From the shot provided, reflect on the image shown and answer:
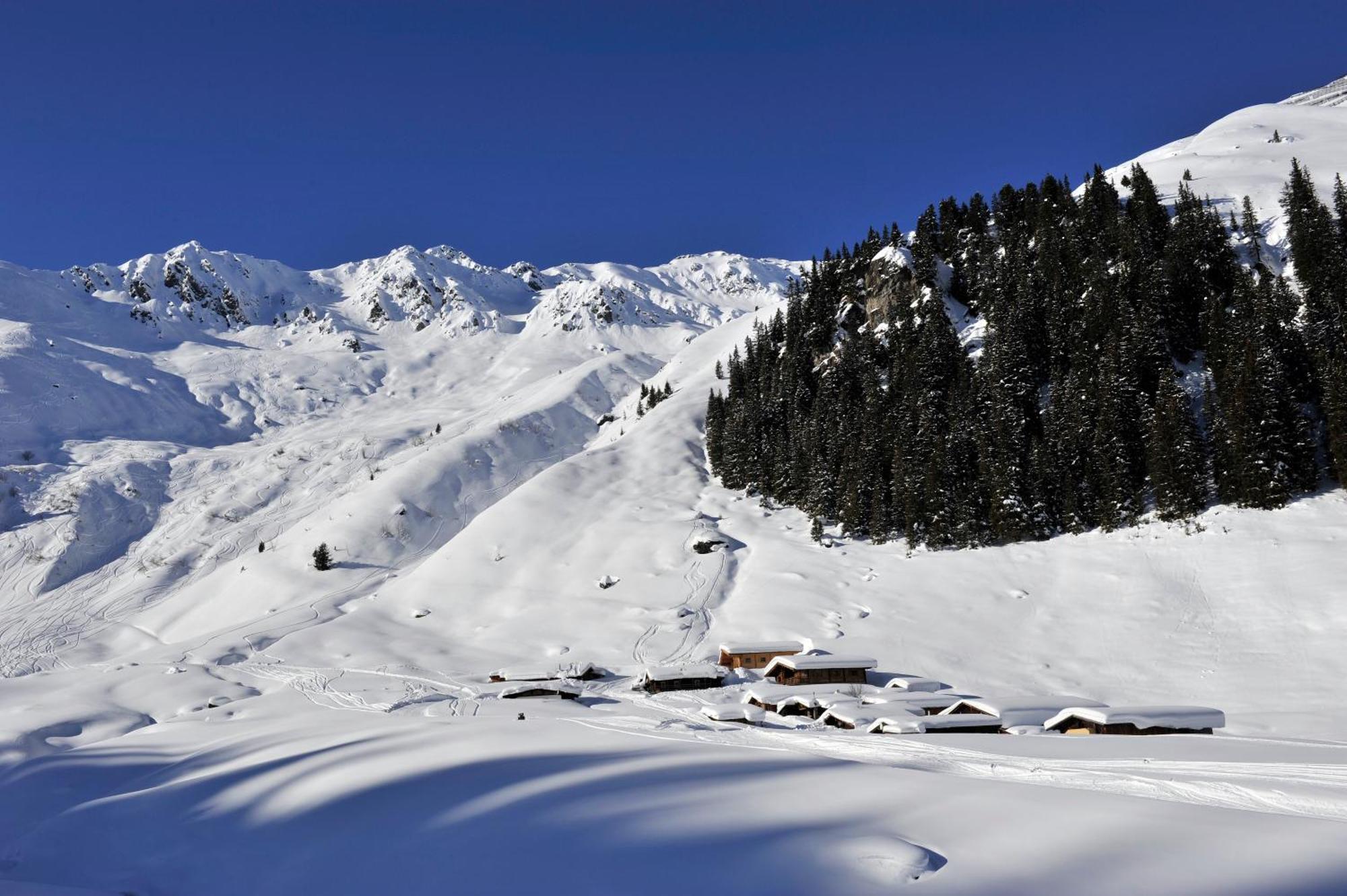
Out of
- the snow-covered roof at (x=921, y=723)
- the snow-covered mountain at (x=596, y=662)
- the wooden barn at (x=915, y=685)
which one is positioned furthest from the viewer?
the wooden barn at (x=915, y=685)

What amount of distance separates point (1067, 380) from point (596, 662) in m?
49.2

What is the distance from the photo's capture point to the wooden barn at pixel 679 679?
155 feet

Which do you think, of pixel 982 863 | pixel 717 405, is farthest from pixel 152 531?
pixel 982 863

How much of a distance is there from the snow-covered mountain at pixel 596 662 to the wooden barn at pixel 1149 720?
2373 millimetres

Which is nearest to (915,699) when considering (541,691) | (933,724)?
(933,724)

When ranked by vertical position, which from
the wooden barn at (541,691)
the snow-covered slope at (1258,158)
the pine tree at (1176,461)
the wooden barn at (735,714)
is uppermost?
the snow-covered slope at (1258,158)

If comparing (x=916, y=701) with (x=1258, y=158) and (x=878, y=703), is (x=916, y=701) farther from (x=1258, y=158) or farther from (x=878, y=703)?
(x=1258, y=158)

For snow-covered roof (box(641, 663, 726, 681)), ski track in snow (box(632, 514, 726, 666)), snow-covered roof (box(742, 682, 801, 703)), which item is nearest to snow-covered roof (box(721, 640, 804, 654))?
snow-covered roof (box(641, 663, 726, 681))

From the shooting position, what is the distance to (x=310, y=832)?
10289 mm

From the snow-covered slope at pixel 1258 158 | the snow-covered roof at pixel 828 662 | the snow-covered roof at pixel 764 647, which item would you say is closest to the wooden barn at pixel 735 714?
the snow-covered roof at pixel 828 662

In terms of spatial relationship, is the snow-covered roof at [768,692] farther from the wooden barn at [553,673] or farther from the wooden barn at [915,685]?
the wooden barn at [553,673]

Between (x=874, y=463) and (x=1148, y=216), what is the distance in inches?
1807

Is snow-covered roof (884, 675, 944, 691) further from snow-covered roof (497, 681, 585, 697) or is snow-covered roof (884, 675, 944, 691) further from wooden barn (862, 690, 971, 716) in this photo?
snow-covered roof (497, 681, 585, 697)

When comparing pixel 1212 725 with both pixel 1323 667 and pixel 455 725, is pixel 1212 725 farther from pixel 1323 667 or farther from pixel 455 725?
pixel 455 725
